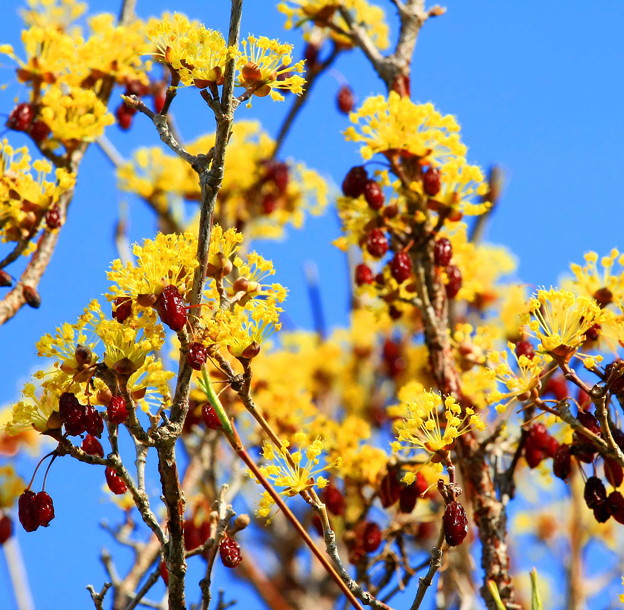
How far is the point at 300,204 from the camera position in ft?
24.8

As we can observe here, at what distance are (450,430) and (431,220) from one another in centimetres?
180

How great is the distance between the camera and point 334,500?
4.64 metres

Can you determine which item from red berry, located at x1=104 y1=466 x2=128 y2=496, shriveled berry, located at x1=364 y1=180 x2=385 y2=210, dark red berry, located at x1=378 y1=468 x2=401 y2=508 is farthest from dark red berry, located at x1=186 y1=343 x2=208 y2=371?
shriveled berry, located at x1=364 y1=180 x2=385 y2=210

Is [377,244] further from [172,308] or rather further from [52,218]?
[172,308]

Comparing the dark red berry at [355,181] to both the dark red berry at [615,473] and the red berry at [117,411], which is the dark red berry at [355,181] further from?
the red berry at [117,411]

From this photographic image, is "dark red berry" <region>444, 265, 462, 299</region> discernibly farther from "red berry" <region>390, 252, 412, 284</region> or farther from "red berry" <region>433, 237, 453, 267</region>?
"red berry" <region>390, 252, 412, 284</region>

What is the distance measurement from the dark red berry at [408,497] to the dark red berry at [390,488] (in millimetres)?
260

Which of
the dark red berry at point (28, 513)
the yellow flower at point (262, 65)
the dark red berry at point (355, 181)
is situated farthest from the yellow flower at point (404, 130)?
the dark red berry at point (28, 513)

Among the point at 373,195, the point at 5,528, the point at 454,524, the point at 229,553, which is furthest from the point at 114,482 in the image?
the point at 373,195

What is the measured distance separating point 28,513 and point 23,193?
172 cm

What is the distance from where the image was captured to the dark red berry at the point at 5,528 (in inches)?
176

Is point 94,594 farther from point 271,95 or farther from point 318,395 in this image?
point 318,395

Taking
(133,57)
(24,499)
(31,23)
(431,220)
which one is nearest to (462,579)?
(431,220)

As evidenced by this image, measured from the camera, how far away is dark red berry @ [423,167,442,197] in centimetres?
424
